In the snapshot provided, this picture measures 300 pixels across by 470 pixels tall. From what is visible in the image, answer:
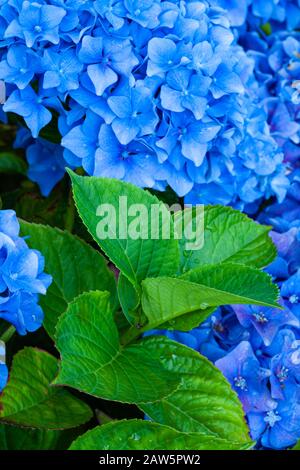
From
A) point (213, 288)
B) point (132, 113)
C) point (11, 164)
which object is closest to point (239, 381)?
point (213, 288)

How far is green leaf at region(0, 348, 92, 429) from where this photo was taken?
99 cm

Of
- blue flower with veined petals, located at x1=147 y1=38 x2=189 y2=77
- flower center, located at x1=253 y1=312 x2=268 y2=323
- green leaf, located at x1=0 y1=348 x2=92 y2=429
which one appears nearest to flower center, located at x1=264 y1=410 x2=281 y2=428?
flower center, located at x1=253 y1=312 x2=268 y2=323

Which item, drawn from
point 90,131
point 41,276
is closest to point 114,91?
point 90,131

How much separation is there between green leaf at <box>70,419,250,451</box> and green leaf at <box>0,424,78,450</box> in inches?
8.8

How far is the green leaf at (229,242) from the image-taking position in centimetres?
103

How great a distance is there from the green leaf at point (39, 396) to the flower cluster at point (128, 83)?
0.81 feet

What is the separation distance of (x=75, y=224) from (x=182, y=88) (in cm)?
32

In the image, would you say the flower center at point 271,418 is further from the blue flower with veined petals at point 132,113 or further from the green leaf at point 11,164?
the green leaf at point 11,164

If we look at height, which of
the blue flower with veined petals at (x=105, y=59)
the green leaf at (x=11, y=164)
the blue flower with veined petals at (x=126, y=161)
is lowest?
the green leaf at (x=11, y=164)

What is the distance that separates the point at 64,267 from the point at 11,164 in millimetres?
392

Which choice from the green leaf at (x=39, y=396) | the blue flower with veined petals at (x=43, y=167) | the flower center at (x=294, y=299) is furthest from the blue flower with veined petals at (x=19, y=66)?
the flower center at (x=294, y=299)

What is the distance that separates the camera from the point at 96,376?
0.89m

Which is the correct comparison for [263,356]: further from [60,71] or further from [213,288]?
[60,71]

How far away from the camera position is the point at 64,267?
1076 millimetres
